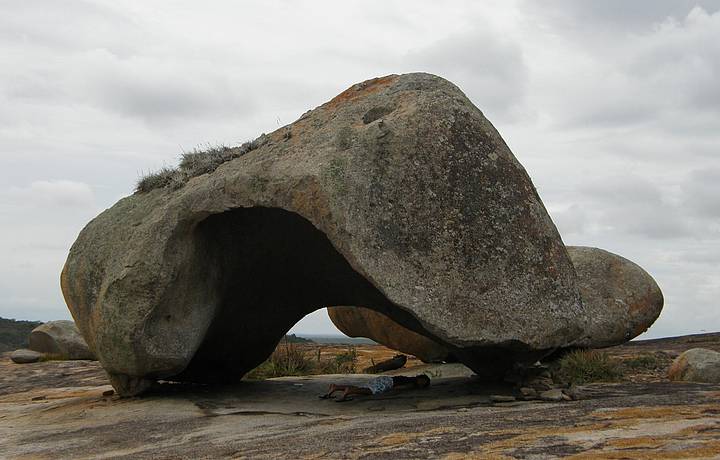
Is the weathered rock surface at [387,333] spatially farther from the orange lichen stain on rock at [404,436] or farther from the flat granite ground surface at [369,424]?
the orange lichen stain on rock at [404,436]

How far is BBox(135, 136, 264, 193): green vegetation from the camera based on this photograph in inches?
458

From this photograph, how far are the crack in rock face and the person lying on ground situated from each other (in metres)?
0.84

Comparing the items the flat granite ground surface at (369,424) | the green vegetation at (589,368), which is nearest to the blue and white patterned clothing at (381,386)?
the flat granite ground surface at (369,424)

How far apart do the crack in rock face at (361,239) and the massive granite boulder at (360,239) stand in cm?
2

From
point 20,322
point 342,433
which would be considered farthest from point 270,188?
point 20,322

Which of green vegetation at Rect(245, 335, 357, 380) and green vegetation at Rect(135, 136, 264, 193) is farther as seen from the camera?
green vegetation at Rect(245, 335, 357, 380)

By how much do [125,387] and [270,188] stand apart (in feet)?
14.7

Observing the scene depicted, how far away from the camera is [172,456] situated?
717 centimetres

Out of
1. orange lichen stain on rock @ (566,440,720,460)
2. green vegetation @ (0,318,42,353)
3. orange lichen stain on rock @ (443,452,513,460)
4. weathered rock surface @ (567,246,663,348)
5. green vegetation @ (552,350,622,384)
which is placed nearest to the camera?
orange lichen stain on rock @ (566,440,720,460)

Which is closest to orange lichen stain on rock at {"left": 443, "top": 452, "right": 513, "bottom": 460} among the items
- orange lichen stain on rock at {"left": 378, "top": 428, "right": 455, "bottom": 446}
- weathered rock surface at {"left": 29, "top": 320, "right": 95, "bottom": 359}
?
orange lichen stain on rock at {"left": 378, "top": 428, "right": 455, "bottom": 446}

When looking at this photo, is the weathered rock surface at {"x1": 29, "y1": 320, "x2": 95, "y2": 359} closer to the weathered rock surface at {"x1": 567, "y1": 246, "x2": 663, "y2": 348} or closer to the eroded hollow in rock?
the eroded hollow in rock

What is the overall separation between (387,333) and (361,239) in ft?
35.1

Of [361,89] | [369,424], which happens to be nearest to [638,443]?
[369,424]

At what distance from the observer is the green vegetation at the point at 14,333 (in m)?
43.2
